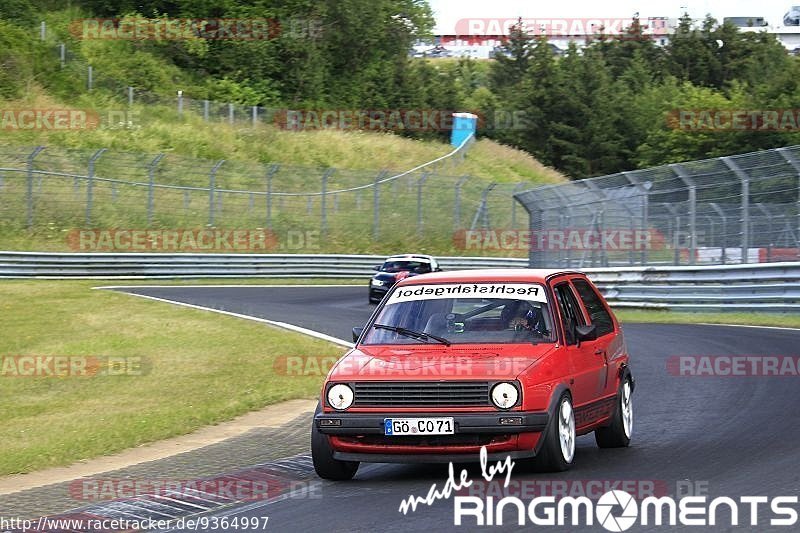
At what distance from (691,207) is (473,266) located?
19.5 m

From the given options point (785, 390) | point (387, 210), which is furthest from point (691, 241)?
point (387, 210)

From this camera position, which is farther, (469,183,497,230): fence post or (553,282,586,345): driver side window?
(469,183,497,230): fence post

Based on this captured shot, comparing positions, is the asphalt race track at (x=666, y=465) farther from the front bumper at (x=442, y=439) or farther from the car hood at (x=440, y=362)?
the car hood at (x=440, y=362)

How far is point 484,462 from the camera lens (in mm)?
7965

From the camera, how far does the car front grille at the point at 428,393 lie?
8.06 metres

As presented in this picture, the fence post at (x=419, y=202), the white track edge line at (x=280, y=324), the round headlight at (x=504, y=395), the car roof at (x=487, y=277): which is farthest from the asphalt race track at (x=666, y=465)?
the fence post at (x=419, y=202)

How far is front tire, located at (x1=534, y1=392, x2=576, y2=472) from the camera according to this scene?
8.07 metres

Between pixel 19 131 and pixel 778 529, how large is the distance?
44.2m

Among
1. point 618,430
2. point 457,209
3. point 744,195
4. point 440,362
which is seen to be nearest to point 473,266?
point 457,209

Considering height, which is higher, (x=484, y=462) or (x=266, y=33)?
→ (x=266, y=33)

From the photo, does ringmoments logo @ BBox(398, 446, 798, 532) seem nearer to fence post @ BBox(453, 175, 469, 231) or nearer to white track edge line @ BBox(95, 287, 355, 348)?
white track edge line @ BBox(95, 287, 355, 348)

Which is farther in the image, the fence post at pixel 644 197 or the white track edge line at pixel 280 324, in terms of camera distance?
the fence post at pixel 644 197

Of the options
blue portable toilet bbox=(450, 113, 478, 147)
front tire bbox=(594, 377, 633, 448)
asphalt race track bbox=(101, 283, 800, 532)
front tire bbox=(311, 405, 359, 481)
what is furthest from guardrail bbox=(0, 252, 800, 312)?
blue portable toilet bbox=(450, 113, 478, 147)

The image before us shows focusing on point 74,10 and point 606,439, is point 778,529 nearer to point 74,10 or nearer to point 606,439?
point 606,439
